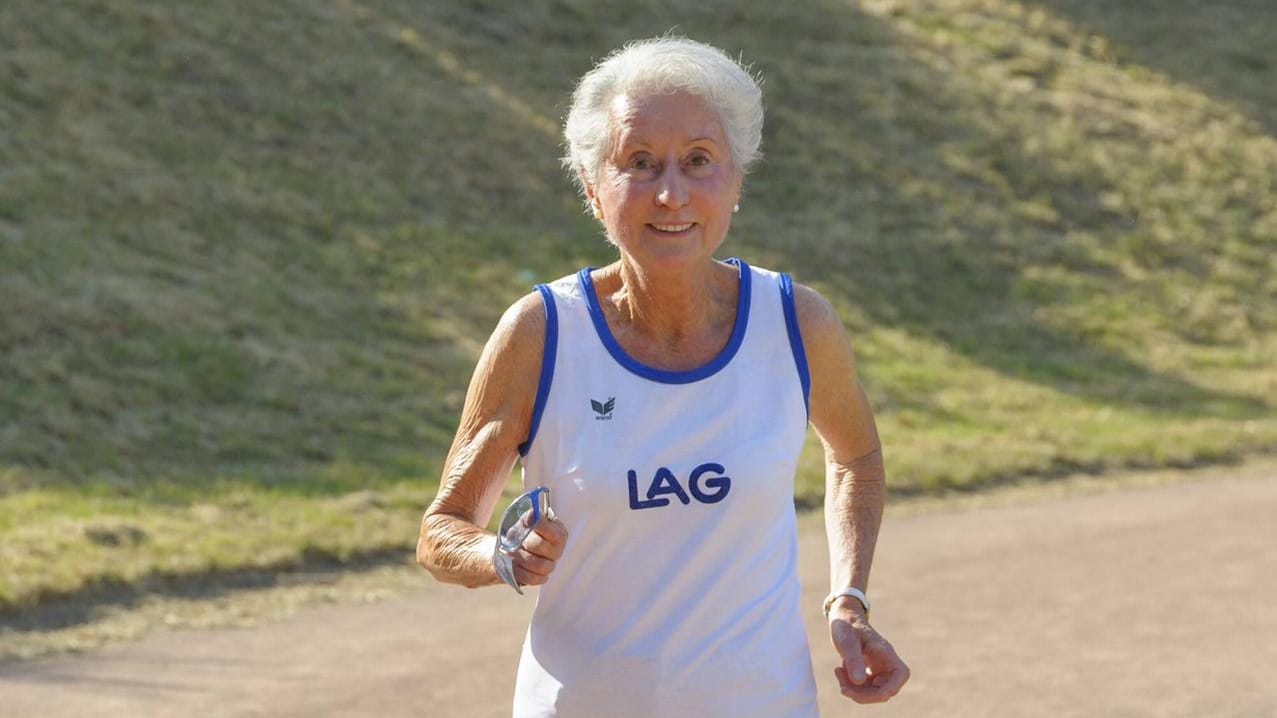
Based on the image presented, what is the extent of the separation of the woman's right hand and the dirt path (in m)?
4.62

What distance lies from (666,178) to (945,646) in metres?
5.65

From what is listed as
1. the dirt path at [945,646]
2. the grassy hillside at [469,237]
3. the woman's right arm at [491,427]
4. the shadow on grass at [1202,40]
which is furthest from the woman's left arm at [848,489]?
the shadow on grass at [1202,40]

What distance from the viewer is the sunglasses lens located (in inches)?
101

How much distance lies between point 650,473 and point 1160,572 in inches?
295

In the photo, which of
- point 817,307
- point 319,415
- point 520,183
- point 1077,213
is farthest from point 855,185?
point 817,307

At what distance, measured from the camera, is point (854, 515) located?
10.6 feet

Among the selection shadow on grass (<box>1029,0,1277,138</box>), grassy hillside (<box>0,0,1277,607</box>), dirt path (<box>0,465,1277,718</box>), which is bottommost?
dirt path (<box>0,465,1277,718</box>)

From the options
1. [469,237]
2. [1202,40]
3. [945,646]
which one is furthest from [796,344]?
[1202,40]

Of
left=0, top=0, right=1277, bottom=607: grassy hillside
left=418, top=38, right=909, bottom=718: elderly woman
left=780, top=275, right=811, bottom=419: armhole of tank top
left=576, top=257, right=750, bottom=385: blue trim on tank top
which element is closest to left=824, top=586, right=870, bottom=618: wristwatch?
left=418, top=38, right=909, bottom=718: elderly woman

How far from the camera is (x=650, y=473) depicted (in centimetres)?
289

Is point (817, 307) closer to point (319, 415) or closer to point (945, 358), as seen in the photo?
point (319, 415)

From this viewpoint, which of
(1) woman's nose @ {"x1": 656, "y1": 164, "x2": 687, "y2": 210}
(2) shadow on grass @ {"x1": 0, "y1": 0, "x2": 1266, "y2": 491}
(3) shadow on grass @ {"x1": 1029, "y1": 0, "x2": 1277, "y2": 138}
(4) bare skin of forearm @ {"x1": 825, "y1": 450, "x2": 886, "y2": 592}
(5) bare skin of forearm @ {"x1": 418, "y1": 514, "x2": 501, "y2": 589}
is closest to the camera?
(5) bare skin of forearm @ {"x1": 418, "y1": 514, "x2": 501, "y2": 589}

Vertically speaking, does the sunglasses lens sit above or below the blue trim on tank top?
below

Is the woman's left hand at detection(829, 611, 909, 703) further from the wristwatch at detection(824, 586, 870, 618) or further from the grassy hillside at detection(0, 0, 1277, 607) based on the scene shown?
the grassy hillside at detection(0, 0, 1277, 607)
